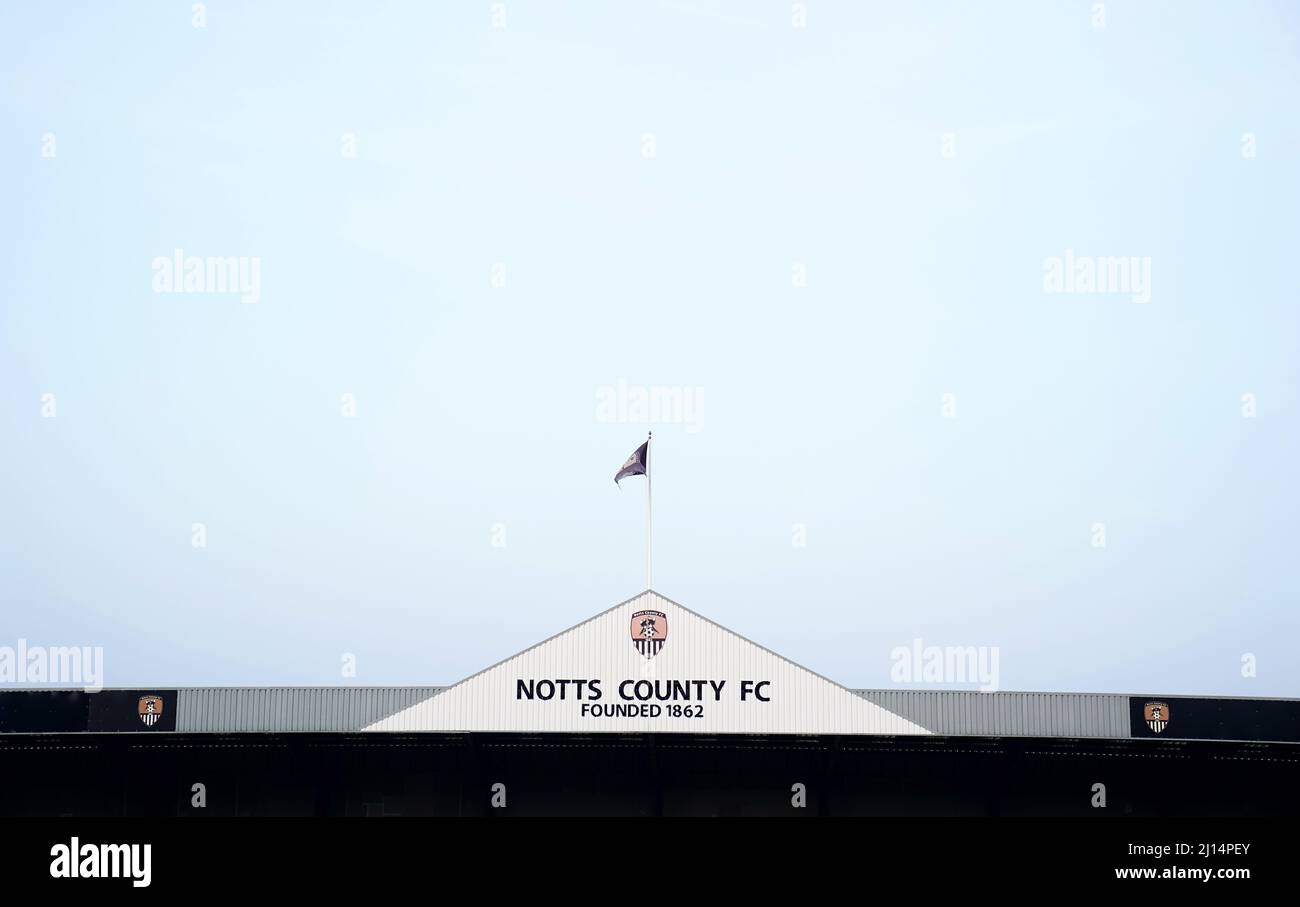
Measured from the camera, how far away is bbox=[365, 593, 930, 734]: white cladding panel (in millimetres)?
36594

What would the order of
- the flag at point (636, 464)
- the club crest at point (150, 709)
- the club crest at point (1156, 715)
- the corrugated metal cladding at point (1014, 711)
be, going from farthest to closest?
the flag at point (636, 464), the club crest at point (150, 709), the corrugated metal cladding at point (1014, 711), the club crest at point (1156, 715)

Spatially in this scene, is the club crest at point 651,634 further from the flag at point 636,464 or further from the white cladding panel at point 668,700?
the flag at point 636,464

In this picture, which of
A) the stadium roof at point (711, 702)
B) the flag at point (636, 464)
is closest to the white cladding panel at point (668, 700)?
the stadium roof at point (711, 702)

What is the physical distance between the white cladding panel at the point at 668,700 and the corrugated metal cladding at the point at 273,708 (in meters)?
1.83

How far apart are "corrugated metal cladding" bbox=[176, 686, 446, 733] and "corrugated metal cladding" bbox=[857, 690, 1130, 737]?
45.0 ft

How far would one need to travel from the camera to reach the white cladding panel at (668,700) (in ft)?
120

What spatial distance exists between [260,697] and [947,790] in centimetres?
1938

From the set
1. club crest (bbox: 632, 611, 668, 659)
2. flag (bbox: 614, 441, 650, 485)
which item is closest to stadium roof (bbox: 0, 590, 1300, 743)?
club crest (bbox: 632, 611, 668, 659)

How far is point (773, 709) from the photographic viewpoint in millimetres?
36625

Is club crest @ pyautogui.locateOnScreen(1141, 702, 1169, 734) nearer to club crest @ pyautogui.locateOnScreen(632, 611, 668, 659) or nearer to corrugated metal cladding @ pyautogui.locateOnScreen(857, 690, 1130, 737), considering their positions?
corrugated metal cladding @ pyautogui.locateOnScreen(857, 690, 1130, 737)

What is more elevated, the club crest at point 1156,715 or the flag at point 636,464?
the flag at point 636,464

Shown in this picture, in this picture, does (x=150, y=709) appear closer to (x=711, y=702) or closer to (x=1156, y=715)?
(x=711, y=702)

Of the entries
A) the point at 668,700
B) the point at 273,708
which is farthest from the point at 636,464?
the point at 273,708

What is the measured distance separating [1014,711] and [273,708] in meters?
19.9
